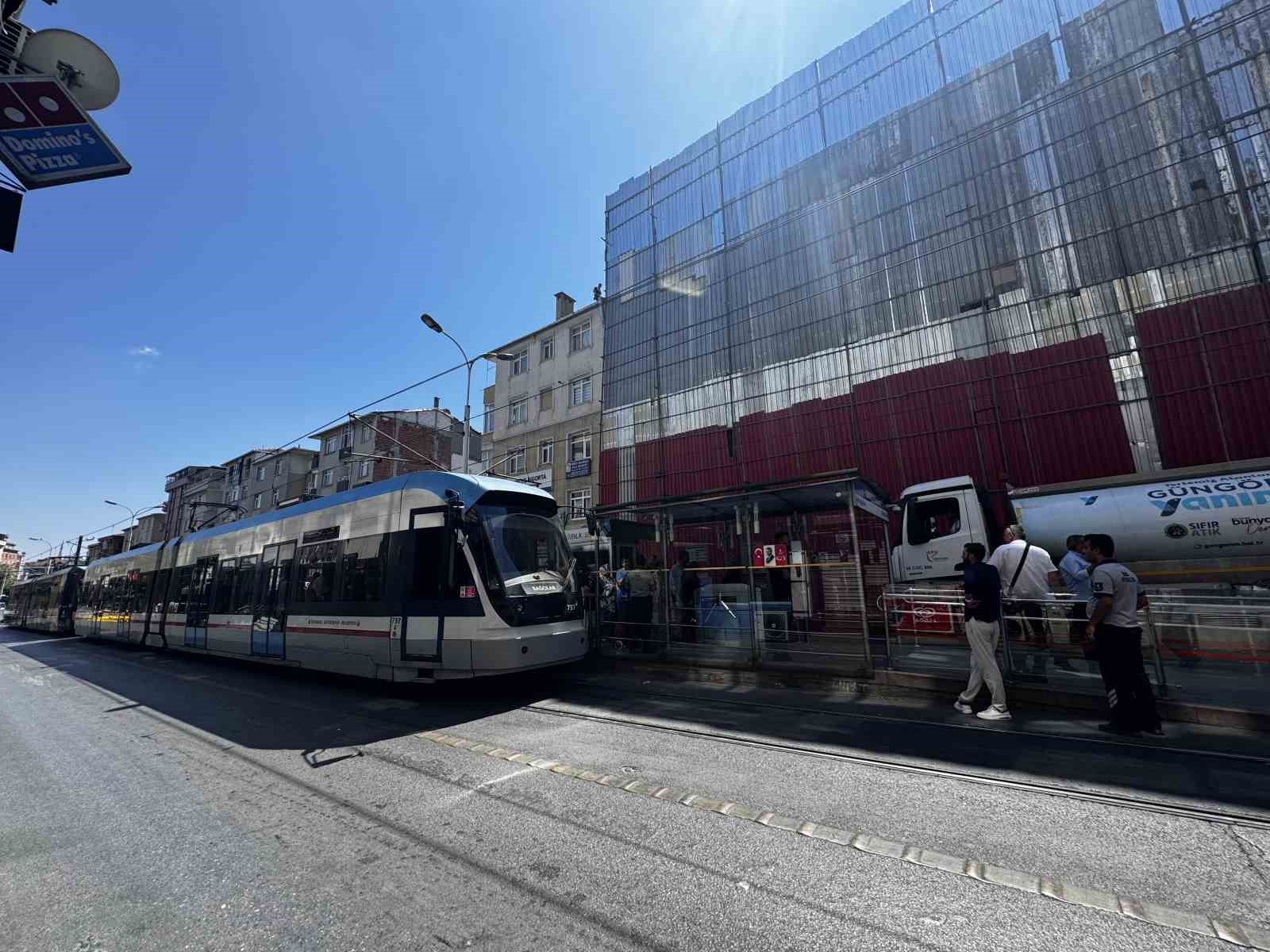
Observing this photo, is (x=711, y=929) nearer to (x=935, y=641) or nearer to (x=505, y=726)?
(x=505, y=726)

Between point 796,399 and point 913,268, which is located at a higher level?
point 913,268

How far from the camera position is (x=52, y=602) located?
25172mm

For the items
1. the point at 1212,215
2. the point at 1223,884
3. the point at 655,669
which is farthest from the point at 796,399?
the point at 1223,884

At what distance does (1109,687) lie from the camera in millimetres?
5555

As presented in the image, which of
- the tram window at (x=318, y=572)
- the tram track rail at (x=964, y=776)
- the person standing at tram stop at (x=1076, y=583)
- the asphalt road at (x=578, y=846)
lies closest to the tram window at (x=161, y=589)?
the tram window at (x=318, y=572)

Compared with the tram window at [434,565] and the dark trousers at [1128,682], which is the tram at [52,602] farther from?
the dark trousers at [1128,682]

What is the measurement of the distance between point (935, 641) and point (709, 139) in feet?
77.4

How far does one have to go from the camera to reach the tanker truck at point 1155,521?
922cm

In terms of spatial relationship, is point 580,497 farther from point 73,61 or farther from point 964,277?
point 73,61

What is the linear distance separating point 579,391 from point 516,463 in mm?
5260

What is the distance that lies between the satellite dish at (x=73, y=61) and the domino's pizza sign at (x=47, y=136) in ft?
0.66

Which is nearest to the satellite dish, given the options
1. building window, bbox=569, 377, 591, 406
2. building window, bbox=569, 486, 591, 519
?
building window, bbox=569, 486, 591, 519

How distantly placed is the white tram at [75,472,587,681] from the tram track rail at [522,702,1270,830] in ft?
5.41

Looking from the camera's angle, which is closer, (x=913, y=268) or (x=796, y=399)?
(x=913, y=268)
